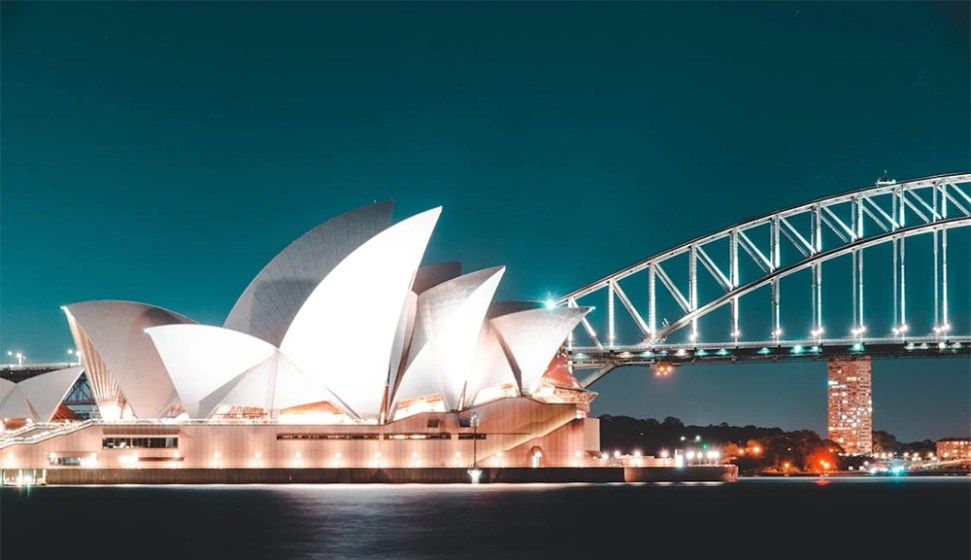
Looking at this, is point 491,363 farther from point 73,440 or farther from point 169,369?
point 73,440

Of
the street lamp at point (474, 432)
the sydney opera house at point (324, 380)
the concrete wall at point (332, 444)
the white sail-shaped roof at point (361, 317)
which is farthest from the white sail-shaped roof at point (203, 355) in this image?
the street lamp at point (474, 432)

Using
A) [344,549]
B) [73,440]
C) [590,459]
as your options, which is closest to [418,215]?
[590,459]

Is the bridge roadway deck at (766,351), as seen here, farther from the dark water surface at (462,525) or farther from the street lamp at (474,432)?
the dark water surface at (462,525)

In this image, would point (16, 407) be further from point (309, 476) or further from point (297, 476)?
point (309, 476)

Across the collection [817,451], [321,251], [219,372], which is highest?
[321,251]

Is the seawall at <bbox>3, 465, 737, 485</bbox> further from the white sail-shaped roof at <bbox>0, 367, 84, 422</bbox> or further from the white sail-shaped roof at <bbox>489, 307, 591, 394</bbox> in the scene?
the white sail-shaped roof at <bbox>0, 367, 84, 422</bbox>
